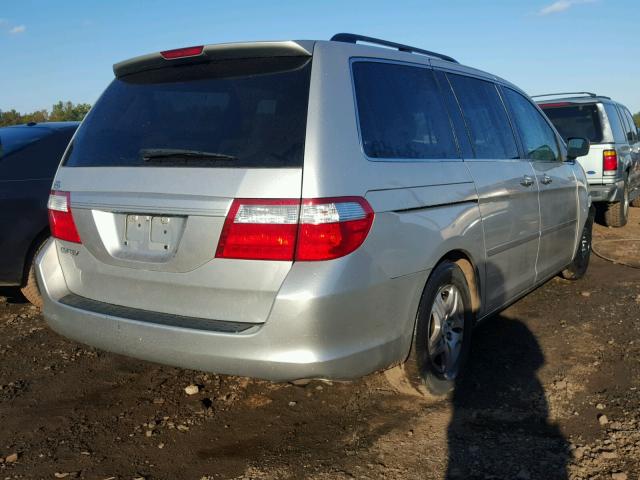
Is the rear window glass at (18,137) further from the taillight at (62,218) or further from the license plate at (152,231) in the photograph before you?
the license plate at (152,231)

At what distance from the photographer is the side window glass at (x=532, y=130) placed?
4.60 meters

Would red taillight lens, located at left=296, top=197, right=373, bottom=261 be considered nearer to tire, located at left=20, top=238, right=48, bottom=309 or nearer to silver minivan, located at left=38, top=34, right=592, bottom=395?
silver minivan, located at left=38, top=34, right=592, bottom=395

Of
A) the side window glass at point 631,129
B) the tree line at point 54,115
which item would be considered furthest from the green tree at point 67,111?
the side window glass at point 631,129

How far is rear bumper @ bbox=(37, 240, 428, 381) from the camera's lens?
2535 mm

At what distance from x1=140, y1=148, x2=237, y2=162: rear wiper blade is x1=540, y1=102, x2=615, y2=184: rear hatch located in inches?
287

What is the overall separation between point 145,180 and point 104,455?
1.31 m

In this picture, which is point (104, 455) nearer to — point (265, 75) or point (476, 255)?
point (265, 75)

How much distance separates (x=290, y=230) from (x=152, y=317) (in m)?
0.80

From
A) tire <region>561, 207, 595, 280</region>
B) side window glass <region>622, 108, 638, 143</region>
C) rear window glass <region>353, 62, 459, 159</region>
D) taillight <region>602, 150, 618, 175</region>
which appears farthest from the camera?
side window glass <region>622, 108, 638, 143</region>

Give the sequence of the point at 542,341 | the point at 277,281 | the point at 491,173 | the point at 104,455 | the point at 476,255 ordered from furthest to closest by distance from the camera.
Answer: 1. the point at 542,341
2. the point at 491,173
3. the point at 476,255
4. the point at 104,455
5. the point at 277,281

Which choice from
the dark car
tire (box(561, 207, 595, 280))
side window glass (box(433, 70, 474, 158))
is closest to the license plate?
Result: side window glass (box(433, 70, 474, 158))

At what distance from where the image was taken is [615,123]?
9.20 m

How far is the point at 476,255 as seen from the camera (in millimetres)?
3561

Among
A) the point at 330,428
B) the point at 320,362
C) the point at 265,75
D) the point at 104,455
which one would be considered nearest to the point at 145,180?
the point at 265,75
